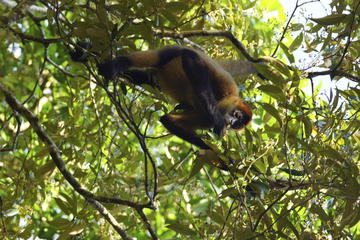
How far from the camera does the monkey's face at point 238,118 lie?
158 inches

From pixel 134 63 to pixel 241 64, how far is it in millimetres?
923

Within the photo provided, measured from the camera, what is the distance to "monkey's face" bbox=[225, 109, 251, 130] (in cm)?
401

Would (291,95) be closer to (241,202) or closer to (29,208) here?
(241,202)

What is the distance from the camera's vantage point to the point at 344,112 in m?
2.76

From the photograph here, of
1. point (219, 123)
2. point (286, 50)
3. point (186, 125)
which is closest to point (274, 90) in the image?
point (286, 50)

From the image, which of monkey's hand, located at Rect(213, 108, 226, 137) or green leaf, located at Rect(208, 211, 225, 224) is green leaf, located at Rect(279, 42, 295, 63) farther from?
monkey's hand, located at Rect(213, 108, 226, 137)

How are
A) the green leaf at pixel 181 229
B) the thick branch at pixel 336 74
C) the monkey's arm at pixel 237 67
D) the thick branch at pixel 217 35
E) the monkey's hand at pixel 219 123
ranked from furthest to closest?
the monkey's arm at pixel 237 67
the monkey's hand at pixel 219 123
the thick branch at pixel 217 35
the thick branch at pixel 336 74
the green leaf at pixel 181 229

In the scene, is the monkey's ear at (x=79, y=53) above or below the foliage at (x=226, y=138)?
above

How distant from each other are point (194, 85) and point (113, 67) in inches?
29.4

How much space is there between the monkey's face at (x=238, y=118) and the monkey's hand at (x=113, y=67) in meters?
1.01

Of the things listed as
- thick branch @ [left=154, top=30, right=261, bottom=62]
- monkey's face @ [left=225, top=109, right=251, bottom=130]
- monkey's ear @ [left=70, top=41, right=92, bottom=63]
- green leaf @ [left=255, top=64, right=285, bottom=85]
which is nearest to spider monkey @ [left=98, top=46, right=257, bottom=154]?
monkey's face @ [left=225, top=109, right=251, bottom=130]

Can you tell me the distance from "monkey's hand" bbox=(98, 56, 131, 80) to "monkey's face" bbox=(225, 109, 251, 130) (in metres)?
1.01

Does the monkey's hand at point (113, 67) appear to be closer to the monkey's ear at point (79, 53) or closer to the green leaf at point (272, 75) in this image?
the monkey's ear at point (79, 53)

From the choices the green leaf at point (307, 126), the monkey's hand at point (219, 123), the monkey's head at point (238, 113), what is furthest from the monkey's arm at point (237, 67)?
the green leaf at point (307, 126)
